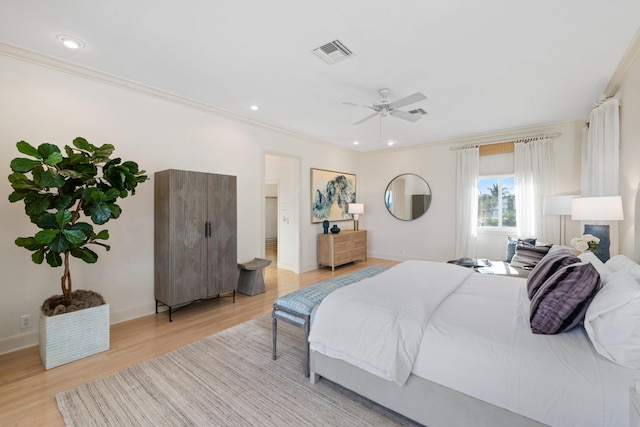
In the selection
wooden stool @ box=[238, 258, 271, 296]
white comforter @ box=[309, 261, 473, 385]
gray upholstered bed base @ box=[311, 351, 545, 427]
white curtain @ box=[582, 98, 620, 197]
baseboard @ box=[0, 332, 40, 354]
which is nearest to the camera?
gray upholstered bed base @ box=[311, 351, 545, 427]

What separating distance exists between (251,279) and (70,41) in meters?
3.30

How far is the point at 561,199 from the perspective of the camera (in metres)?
4.10

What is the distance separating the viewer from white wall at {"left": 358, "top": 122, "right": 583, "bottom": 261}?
4695 millimetres

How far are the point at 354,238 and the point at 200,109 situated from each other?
3983mm

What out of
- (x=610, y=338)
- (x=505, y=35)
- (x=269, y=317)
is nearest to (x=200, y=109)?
(x=269, y=317)

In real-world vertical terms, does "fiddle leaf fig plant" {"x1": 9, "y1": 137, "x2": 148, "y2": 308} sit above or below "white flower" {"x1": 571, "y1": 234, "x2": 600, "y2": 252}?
above

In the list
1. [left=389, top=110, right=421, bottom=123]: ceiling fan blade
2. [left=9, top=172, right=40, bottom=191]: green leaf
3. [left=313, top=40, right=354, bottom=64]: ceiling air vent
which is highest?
[left=313, top=40, right=354, bottom=64]: ceiling air vent

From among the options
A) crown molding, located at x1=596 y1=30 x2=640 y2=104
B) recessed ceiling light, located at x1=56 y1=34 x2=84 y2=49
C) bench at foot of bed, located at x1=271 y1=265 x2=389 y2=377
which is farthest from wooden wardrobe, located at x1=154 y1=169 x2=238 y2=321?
crown molding, located at x1=596 y1=30 x2=640 y2=104

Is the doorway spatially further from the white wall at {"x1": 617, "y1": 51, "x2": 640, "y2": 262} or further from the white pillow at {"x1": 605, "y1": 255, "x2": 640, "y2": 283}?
the white wall at {"x1": 617, "y1": 51, "x2": 640, "y2": 262}

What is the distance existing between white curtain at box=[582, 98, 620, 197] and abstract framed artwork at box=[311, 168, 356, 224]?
426 centimetres

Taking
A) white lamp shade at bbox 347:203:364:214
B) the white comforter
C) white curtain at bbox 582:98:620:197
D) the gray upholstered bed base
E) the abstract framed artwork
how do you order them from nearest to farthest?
the gray upholstered bed base → the white comforter → white curtain at bbox 582:98:620:197 → the abstract framed artwork → white lamp shade at bbox 347:203:364:214

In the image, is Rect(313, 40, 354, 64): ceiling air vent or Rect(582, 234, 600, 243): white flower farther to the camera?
Rect(582, 234, 600, 243): white flower

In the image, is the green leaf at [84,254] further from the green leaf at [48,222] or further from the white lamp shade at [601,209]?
the white lamp shade at [601,209]

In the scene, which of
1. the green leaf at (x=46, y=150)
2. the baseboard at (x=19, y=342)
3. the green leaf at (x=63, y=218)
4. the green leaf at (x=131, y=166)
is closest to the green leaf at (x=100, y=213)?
the green leaf at (x=63, y=218)
